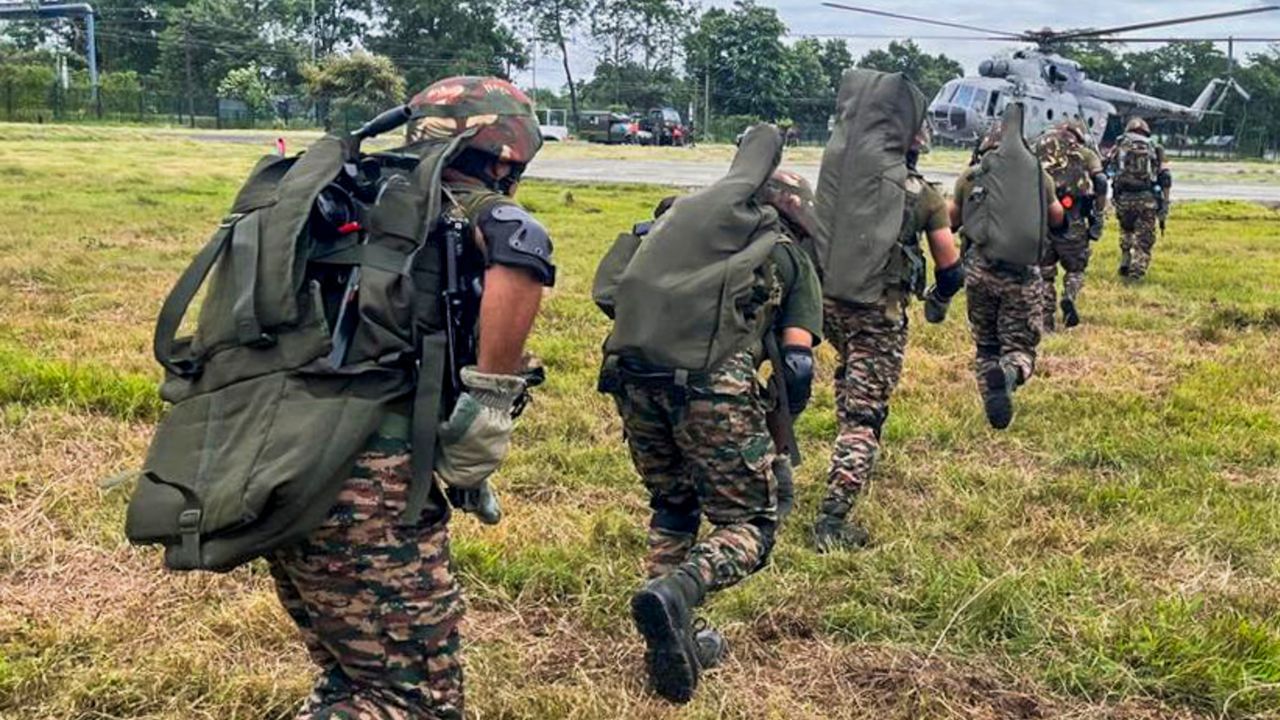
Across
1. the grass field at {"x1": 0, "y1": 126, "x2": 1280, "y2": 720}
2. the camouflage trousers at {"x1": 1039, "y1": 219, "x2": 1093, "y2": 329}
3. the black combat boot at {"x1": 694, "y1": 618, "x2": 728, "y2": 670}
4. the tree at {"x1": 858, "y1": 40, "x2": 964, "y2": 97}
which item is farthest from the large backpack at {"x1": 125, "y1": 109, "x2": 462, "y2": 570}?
the tree at {"x1": 858, "y1": 40, "x2": 964, "y2": 97}

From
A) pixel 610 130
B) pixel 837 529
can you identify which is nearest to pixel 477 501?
pixel 837 529

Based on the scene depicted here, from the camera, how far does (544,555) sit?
4.67 m

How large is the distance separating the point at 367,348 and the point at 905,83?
130 inches

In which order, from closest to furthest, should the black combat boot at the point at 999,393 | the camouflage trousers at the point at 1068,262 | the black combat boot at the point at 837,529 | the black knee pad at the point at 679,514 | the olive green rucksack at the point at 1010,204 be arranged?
the black knee pad at the point at 679,514 < the black combat boot at the point at 837,529 < the olive green rucksack at the point at 1010,204 < the black combat boot at the point at 999,393 < the camouflage trousers at the point at 1068,262

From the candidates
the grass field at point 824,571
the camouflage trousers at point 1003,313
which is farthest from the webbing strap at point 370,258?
the camouflage trousers at point 1003,313

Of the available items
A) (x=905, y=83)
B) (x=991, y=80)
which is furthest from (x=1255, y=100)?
(x=905, y=83)

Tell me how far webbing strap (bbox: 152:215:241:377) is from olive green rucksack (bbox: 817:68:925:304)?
313cm

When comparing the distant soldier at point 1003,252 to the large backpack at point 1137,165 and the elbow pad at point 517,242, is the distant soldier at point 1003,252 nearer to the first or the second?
the elbow pad at point 517,242

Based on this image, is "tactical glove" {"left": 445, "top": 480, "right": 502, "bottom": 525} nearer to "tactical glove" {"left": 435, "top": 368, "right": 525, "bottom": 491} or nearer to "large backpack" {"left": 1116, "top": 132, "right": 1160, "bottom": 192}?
"tactical glove" {"left": 435, "top": 368, "right": 525, "bottom": 491}

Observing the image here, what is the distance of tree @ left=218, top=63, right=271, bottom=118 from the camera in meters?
59.1

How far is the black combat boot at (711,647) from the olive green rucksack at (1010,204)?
3.52 m

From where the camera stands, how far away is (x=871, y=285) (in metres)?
5.22

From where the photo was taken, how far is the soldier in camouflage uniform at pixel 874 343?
5234 mm

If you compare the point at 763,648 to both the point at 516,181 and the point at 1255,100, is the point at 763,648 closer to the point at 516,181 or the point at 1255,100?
the point at 516,181
